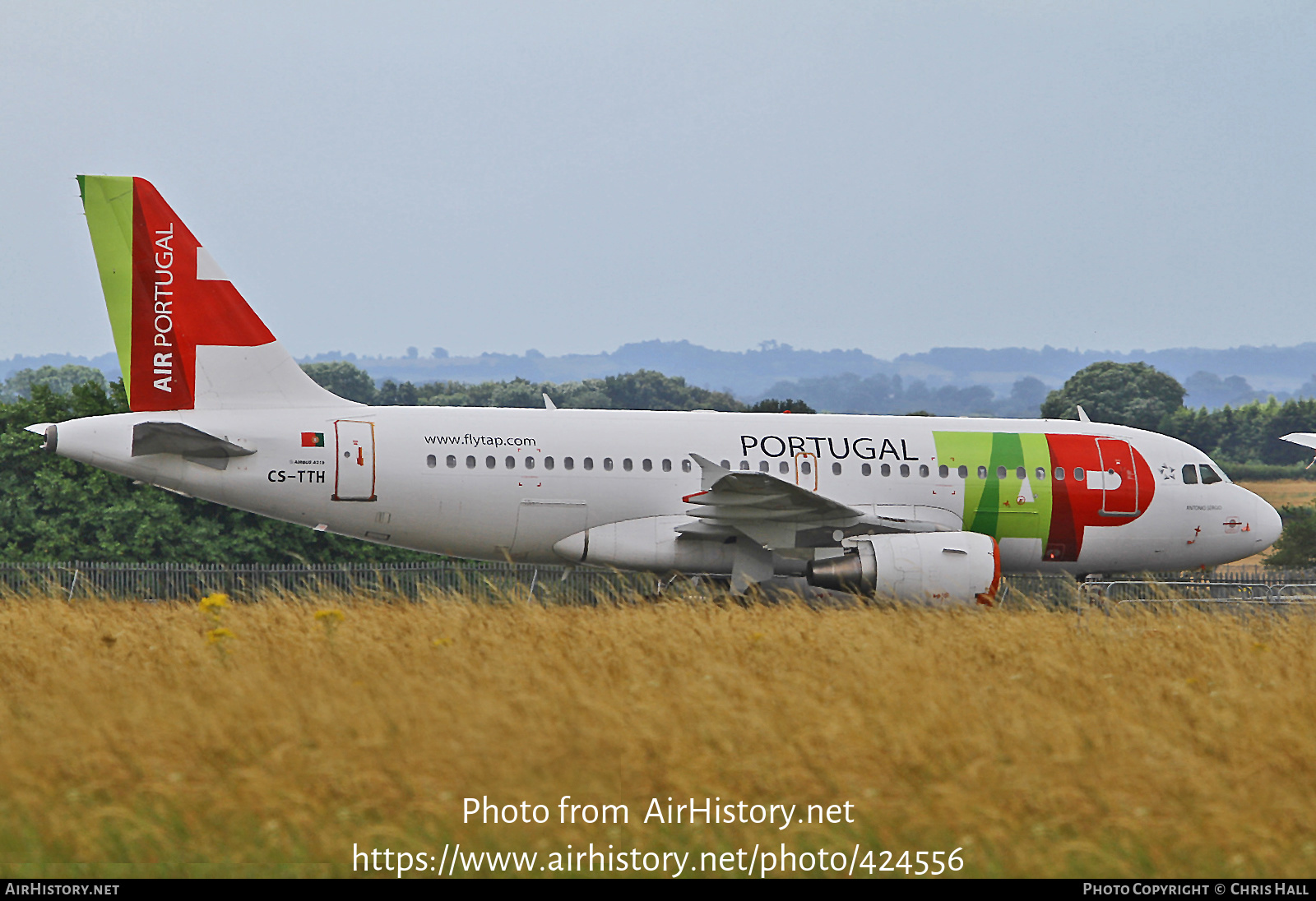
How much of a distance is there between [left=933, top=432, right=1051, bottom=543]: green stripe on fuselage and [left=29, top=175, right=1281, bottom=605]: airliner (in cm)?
3

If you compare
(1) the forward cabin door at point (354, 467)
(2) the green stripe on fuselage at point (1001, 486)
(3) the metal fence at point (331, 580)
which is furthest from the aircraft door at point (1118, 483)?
(1) the forward cabin door at point (354, 467)

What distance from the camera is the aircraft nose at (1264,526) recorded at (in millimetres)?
21109

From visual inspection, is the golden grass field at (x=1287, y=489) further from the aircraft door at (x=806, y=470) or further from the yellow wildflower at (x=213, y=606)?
the yellow wildflower at (x=213, y=606)

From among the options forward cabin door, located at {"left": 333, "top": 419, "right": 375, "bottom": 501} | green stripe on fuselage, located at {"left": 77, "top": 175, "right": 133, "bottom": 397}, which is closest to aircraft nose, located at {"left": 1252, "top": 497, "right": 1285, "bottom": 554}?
forward cabin door, located at {"left": 333, "top": 419, "right": 375, "bottom": 501}

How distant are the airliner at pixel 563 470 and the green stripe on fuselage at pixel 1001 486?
0.11ft

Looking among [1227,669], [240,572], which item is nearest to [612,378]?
[240,572]

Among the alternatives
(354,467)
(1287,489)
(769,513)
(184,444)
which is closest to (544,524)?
(354,467)

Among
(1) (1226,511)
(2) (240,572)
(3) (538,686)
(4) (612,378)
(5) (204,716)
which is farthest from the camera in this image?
(4) (612,378)

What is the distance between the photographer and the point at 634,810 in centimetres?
683

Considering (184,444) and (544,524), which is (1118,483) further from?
(184,444)

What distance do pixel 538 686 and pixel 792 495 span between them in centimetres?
948

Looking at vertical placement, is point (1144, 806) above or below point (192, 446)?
below

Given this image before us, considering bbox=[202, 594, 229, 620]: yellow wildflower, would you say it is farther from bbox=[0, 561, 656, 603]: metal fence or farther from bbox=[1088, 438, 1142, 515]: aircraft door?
bbox=[1088, 438, 1142, 515]: aircraft door

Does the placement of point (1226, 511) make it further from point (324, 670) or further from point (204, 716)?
point (204, 716)
